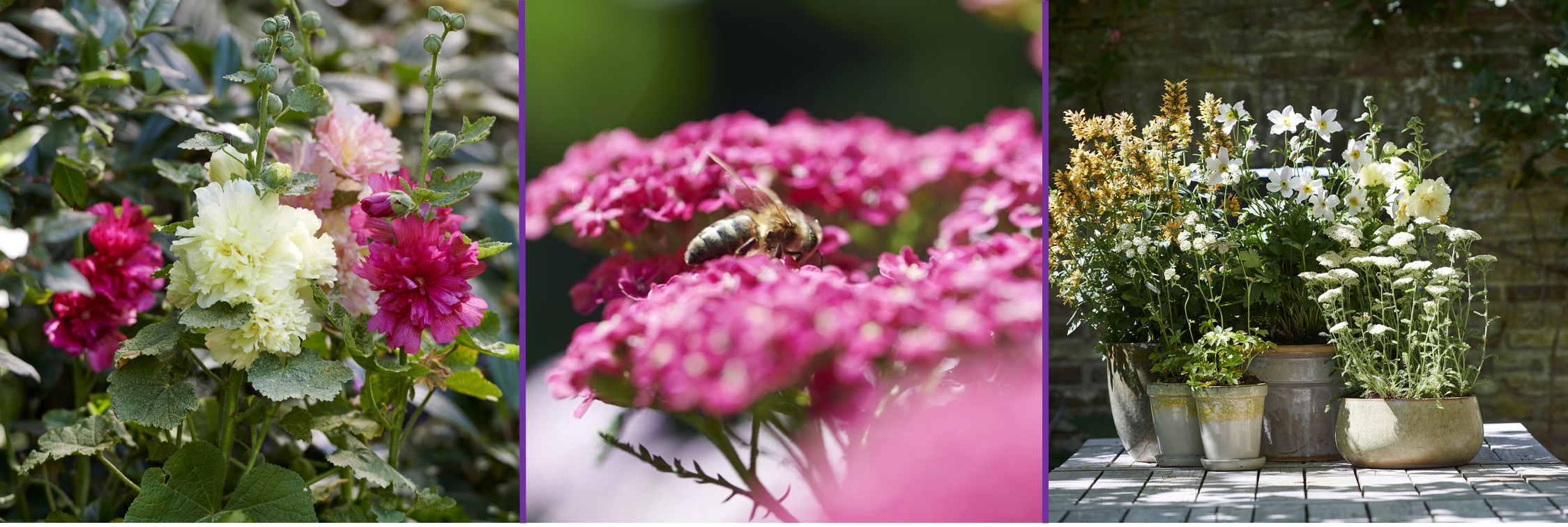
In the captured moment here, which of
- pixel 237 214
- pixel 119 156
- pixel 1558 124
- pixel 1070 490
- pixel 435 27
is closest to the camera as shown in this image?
→ pixel 237 214

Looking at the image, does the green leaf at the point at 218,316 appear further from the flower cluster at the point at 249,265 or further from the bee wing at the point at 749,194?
the bee wing at the point at 749,194

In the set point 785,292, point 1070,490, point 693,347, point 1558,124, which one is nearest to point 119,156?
point 693,347

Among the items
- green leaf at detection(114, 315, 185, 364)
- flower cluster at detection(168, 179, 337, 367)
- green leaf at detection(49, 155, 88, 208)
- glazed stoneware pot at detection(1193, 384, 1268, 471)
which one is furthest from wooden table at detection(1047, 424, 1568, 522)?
green leaf at detection(49, 155, 88, 208)

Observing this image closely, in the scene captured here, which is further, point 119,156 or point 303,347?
point 119,156

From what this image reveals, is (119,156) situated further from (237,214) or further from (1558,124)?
(1558,124)

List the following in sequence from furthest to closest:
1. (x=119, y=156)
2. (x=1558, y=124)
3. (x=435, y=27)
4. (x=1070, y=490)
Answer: (x=1558, y=124), (x=435, y=27), (x=1070, y=490), (x=119, y=156)

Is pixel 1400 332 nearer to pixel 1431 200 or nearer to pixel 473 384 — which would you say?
pixel 1431 200
